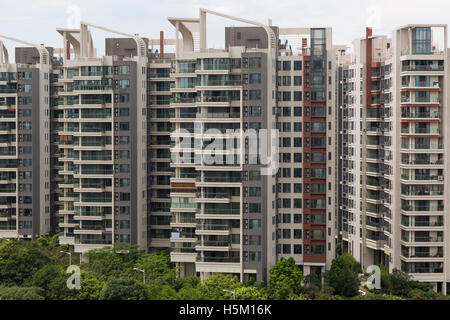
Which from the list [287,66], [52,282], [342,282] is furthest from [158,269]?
[287,66]

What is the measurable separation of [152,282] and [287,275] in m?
13.6

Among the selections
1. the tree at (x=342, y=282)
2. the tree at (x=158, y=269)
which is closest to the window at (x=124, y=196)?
the tree at (x=158, y=269)

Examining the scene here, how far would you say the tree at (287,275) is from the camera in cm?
6838

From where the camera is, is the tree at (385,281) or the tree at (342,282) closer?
the tree at (342,282)

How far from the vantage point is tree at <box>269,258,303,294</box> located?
68.4 m

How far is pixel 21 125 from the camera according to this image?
9244cm

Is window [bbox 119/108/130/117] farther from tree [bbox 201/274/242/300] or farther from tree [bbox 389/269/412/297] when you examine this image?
tree [bbox 389/269/412/297]

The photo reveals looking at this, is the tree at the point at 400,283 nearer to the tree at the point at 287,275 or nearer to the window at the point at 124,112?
the tree at the point at 287,275

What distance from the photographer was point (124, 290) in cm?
6019

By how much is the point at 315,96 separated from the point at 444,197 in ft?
56.6

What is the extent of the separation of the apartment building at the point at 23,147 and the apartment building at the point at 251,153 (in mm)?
25906

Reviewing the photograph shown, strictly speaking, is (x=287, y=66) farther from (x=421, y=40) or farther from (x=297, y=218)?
(x=297, y=218)
